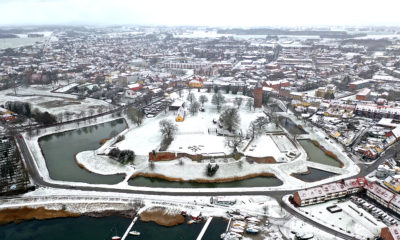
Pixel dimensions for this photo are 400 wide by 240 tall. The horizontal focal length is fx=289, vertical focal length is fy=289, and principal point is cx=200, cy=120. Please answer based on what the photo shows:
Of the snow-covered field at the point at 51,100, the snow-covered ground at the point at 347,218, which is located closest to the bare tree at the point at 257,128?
the snow-covered ground at the point at 347,218

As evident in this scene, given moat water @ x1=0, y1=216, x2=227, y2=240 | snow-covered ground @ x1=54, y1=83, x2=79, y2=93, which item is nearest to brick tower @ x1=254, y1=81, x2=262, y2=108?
moat water @ x1=0, y1=216, x2=227, y2=240

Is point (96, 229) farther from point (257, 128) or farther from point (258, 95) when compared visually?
point (258, 95)

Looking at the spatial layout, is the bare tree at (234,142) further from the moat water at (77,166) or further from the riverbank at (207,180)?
the moat water at (77,166)

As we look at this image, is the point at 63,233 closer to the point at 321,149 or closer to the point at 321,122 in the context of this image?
the point at 321,149

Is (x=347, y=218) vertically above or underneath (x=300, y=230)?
above

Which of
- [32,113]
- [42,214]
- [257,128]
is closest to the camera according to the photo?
[42,214]

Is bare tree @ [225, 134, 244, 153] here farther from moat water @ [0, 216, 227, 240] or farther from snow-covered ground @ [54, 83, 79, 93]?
snow-covered ground @ [54, 83, 79, 93]

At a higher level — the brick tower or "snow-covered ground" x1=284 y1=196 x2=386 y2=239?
the brick tower

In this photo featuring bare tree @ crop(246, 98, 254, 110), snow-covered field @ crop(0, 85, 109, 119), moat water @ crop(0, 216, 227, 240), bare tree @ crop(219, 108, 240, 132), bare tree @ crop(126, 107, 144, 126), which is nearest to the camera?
moat water @ crop(0, 216, 227, 240)

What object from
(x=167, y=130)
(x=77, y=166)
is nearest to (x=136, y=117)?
(x=167, y=130)
